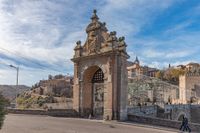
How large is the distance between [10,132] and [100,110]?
60.3 ft

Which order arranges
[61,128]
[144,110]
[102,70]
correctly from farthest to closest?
[144,110]
[102,70]
[61,128]

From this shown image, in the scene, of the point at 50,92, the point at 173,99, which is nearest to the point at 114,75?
the point at 173,99

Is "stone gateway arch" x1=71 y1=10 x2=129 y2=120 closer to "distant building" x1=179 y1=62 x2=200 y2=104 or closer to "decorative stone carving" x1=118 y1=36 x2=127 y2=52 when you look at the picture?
"decorative stone carving" x1=118 y1=36 x2=127 y2=52

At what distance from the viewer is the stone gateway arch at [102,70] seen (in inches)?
967

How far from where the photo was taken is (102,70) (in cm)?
2603

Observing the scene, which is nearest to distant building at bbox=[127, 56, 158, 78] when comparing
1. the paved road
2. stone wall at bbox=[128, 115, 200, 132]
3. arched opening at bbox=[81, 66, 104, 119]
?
arched opening at bbox=[81, 66, 104, 119]

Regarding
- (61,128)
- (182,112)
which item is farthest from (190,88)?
(61,128)

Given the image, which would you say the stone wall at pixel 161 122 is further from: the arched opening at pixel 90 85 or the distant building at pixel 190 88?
the distant building at pixel 190 88

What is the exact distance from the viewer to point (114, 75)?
24719 mm

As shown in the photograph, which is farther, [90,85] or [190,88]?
[190,88]

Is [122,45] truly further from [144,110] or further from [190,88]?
[190,88]

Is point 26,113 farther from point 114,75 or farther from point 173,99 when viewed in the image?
point 173,99

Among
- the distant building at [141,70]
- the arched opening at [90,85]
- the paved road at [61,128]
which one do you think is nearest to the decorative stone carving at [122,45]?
the arched opening at [90,85]

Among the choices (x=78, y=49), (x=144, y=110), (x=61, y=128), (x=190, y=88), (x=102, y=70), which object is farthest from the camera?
(x=190, y=88)
